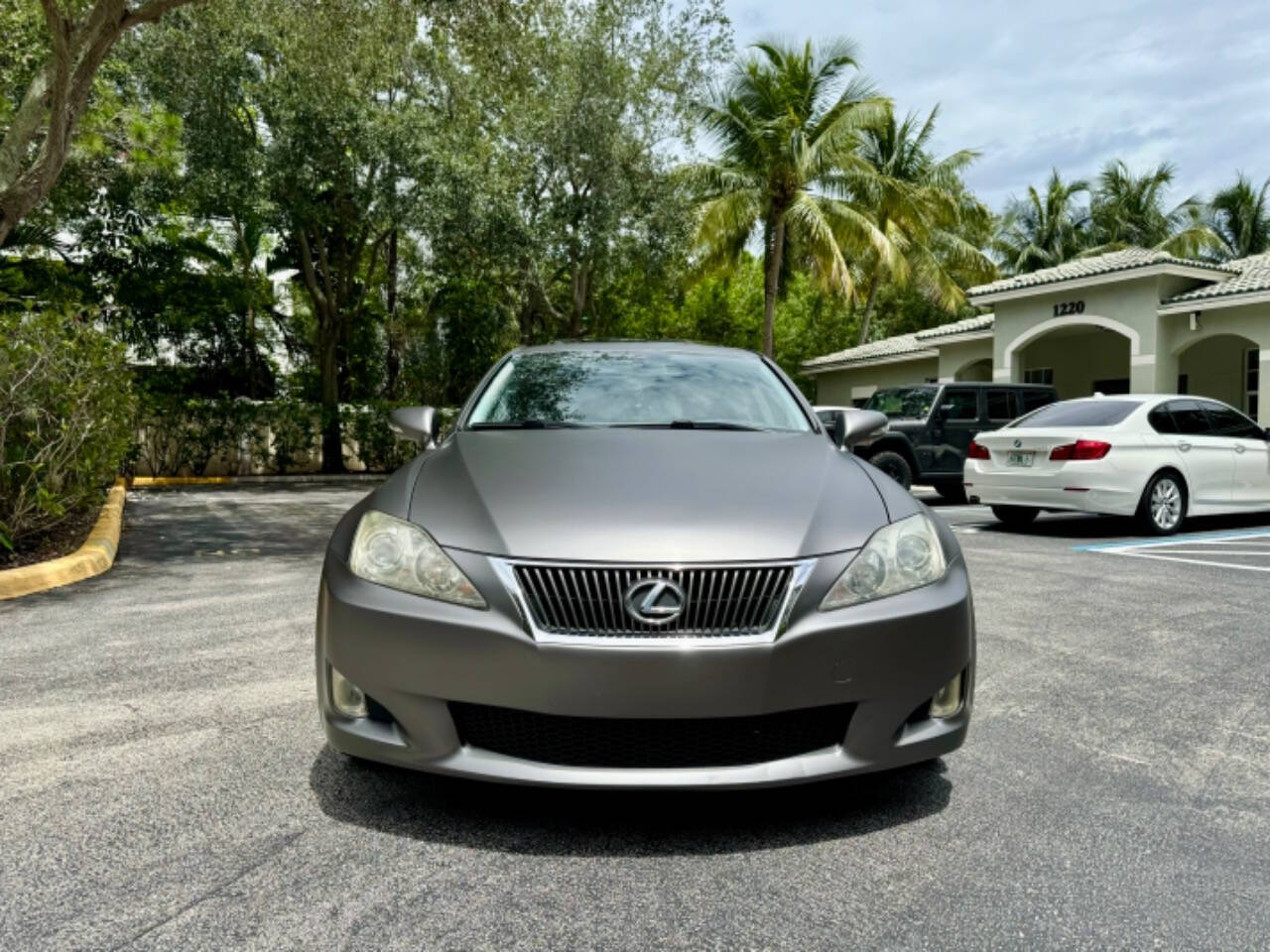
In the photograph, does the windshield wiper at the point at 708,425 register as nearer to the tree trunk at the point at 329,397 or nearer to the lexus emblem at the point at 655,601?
the lexus emblem at the point at 655,601

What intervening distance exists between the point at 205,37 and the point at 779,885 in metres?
18.1

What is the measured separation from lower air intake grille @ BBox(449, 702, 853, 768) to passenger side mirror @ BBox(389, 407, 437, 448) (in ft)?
5.60

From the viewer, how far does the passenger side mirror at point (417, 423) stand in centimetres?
407

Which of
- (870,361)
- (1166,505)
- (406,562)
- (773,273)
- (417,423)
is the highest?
(773,273)

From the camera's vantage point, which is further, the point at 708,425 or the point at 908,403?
the point at 908,403

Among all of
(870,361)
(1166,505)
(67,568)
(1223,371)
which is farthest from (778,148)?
(67,568)

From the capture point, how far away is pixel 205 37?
16.6m

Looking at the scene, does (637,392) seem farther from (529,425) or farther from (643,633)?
(643,633)

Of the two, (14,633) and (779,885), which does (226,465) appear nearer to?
(14,633)

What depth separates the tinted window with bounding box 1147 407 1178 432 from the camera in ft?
32.7

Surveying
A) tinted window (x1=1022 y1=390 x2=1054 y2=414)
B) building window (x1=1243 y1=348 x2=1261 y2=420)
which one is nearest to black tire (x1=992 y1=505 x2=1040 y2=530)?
tinted window (x1=1022 y1=390 x2=1054 y2=414)

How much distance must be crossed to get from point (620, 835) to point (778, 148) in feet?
72.3

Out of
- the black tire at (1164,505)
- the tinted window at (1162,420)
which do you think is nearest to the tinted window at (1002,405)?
the tinted window at (1162,420)

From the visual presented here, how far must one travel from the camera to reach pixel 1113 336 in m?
23.7
